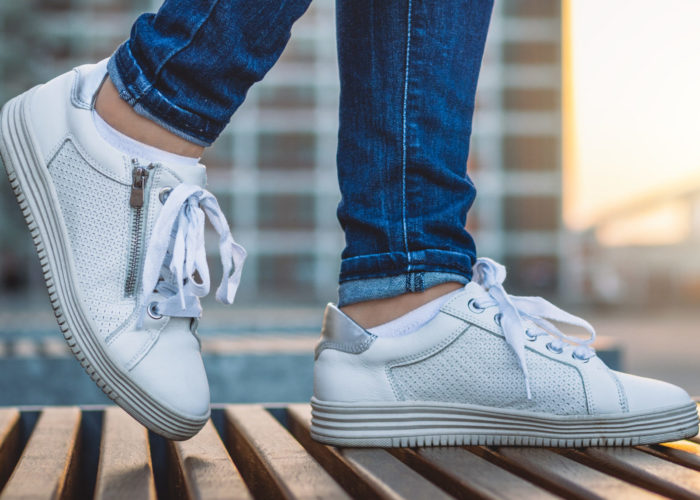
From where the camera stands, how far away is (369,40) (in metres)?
0.93

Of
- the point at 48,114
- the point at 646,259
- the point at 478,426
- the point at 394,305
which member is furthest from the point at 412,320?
the point at 646,259

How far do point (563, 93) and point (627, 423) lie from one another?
91.4 ft

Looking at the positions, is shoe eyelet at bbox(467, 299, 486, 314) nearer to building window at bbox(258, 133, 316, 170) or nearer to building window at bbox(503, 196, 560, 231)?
building window at bbox(258, 133, 316, 170)

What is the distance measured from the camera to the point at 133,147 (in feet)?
2.85

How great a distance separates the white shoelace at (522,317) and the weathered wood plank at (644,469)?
98 mm

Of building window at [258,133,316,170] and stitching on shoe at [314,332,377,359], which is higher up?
building window at [258,133,316,170]

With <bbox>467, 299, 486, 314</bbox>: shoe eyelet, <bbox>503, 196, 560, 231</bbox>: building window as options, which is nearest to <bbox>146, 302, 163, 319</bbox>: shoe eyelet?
<bbox>467, 299, 486, 314</bbox>: shoe eyelet

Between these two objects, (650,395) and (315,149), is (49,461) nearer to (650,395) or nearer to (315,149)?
(650,395)

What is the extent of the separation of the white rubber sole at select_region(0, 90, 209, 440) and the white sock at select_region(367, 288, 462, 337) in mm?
230

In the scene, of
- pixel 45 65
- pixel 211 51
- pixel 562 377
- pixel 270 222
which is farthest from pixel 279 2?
pixel 45 65

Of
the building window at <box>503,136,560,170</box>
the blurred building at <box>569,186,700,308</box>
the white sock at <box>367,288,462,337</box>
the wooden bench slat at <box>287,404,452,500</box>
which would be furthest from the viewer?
the building window at <box>503,136,560,170</box>

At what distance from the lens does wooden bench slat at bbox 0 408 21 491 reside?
91 centimetres

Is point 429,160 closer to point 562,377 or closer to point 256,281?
point 562,377

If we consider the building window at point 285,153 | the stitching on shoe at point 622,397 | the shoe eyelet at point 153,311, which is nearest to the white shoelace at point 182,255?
the shoe eyelet at point 153,311
